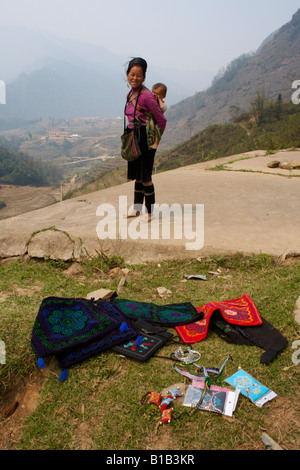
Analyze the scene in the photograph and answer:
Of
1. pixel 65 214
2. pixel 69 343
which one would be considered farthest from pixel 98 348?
pixel 65 214

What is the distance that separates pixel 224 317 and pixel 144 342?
63 centimetres

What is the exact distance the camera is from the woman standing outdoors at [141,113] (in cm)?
350

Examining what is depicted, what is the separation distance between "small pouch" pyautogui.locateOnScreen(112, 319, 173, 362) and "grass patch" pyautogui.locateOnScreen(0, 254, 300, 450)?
5cm

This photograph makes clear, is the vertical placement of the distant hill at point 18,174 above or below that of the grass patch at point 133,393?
below

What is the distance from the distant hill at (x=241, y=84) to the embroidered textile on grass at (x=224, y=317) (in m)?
89.5

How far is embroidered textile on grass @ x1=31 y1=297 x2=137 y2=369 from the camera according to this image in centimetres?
212

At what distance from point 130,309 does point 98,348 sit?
0.57 metres

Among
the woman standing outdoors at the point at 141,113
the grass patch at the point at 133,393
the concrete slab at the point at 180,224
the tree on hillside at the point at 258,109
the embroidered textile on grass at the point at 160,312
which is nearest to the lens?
the grass patch at the point at 133,393

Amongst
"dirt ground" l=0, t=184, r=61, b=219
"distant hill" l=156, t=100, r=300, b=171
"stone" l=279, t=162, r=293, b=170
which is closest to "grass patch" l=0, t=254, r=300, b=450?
"stone" l=279, t=162, r=293, b=170

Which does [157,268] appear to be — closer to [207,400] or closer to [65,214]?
[207,400]

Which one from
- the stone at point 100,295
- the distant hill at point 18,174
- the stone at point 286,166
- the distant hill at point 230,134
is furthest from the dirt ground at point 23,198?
the stone at point 100,295

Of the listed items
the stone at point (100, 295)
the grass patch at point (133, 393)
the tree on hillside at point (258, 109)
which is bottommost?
the grass patch at point (133, 393)

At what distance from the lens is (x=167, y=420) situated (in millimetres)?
1694

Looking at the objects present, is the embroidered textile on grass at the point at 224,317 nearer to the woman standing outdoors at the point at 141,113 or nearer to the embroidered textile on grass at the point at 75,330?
the embroidered textile on grass at the point at 75,330
